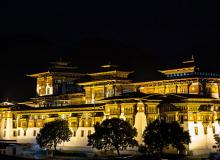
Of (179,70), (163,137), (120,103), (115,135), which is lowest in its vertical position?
(163,137)

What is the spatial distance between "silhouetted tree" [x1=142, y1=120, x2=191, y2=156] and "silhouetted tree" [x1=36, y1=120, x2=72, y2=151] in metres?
14.1

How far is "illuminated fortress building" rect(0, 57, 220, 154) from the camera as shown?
167 feet

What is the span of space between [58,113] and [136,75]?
15163 mm

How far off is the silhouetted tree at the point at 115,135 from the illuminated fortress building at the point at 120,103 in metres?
3.55

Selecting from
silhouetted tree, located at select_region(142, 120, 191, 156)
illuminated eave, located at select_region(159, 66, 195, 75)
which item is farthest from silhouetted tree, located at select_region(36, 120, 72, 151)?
illuminated eave, located at select_region(159, 66, 195, 75)

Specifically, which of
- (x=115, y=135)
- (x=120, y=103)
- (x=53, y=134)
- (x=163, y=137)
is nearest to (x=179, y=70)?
(x=120, y=103)

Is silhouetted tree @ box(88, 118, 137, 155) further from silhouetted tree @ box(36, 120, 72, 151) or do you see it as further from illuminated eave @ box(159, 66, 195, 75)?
illuminated eave @ box(159, 66, 195, 75)

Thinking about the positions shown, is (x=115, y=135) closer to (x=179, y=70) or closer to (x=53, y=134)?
(x=53, y=134)

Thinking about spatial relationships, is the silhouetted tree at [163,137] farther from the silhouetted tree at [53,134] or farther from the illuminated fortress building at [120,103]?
the silhouetted tree at [53,134]

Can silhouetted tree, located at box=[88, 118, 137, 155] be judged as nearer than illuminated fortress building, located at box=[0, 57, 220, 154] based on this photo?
Yes

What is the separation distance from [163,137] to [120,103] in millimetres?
9371

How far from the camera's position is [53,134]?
54.7 meters

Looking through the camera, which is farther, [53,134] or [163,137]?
[53,134]

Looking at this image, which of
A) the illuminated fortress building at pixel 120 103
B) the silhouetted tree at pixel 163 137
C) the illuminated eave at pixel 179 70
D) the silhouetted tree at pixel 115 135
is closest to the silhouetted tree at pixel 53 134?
the illuminated fortress building at pixel 120 103
